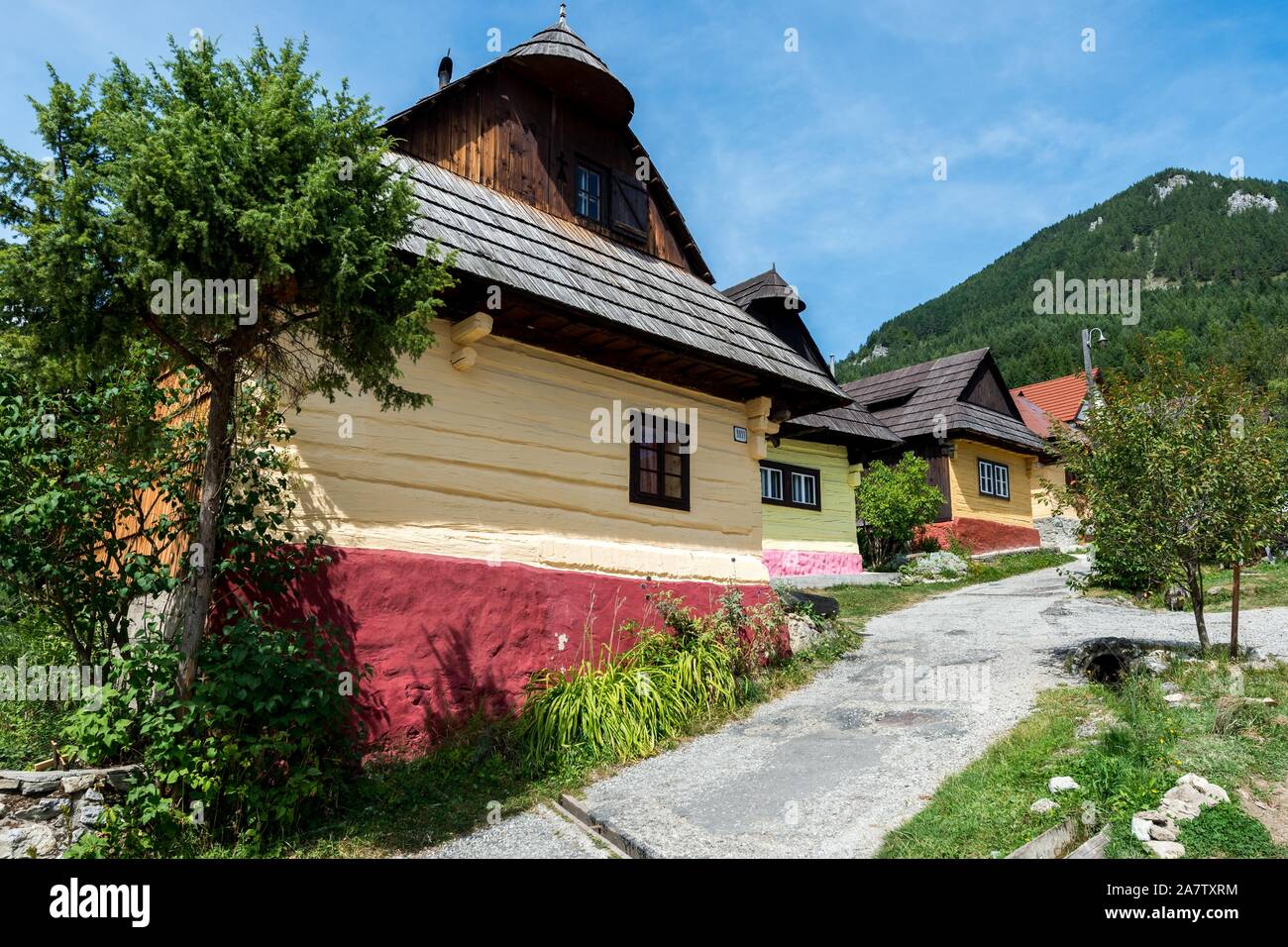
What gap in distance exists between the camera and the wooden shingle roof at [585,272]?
23.9 feet

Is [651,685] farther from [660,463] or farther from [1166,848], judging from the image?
[1166,848]

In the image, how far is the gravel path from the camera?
5238 millimetres

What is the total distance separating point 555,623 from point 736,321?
476 centimetres

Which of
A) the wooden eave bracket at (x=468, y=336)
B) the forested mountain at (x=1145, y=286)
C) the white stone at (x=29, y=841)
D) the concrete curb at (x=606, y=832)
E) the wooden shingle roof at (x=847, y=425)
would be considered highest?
the forested mountain at (x=1145, y=286)

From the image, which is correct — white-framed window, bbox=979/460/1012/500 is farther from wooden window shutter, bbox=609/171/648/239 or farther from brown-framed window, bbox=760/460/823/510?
wooden window shutter, bbox=609/171/648/239

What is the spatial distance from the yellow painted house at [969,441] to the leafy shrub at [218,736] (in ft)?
58.4

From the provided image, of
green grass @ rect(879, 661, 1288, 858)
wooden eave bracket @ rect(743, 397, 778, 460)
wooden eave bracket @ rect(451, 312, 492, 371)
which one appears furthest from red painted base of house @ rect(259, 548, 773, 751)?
green grass @ rect(879, 661, 1288, 858)

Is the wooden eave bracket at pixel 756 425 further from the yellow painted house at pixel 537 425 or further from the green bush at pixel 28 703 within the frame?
the green bush at pixel 28 703

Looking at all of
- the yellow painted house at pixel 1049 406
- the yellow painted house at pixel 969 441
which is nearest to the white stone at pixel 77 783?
the yellow painted house at pixel 969 441

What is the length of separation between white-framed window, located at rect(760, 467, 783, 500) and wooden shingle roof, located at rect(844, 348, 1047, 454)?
576 cm

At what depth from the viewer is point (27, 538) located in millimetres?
5016

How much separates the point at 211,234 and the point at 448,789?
4138 mm

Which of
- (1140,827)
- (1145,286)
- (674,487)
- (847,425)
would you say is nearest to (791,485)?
(847,425)
